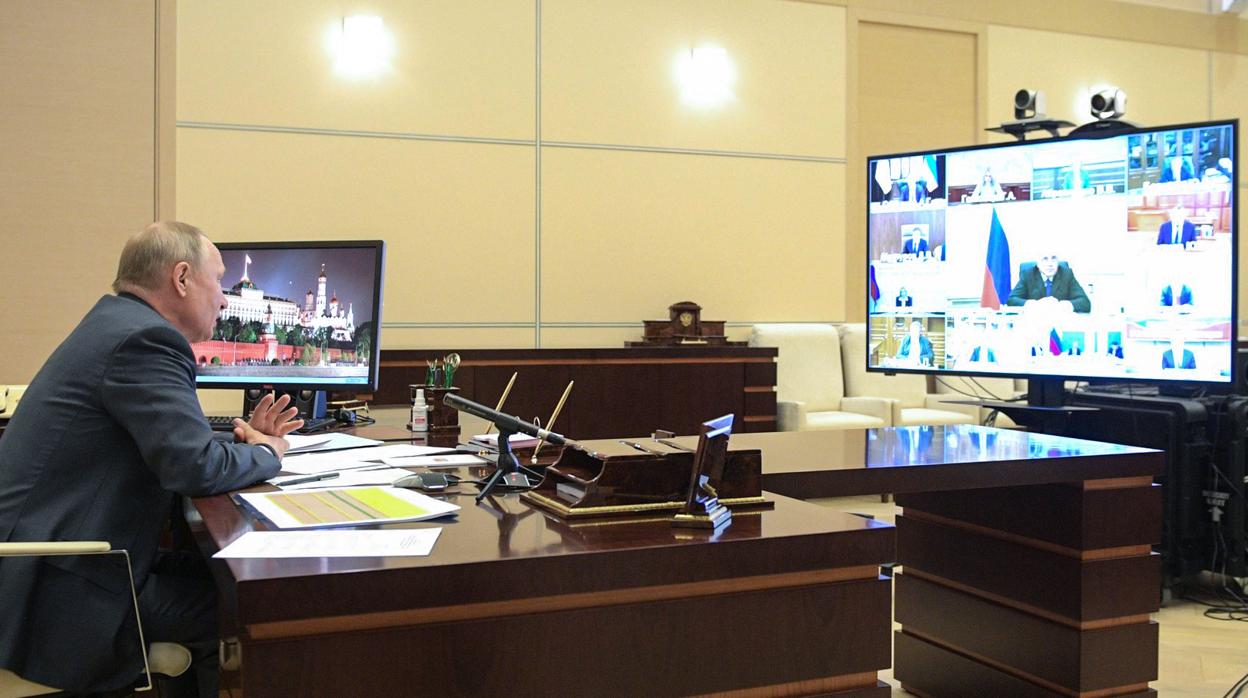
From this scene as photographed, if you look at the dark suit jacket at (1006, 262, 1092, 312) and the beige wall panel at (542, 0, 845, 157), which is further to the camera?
the beige wall panel at (542, 0, 845, 157)

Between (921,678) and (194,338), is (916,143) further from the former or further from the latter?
(194,338)

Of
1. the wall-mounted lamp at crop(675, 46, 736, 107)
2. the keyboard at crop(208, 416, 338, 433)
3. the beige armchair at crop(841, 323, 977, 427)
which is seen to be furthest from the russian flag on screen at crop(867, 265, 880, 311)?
the wall-mounted lamp at crop(675, 46, 736, 107)

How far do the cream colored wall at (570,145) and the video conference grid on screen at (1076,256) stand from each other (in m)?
2.76

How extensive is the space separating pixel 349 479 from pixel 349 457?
303mm

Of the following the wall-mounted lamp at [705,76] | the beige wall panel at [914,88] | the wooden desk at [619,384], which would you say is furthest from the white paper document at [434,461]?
the beige wall panel at [914,88]

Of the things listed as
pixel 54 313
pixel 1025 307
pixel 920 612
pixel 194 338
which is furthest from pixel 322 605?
pixel 54 313

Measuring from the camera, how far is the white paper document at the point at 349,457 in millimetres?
2197

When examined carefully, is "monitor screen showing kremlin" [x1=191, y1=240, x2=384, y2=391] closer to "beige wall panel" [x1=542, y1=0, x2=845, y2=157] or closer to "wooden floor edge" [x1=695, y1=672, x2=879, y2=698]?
"wooden floor edge" [x1=695, y1=672, x2=879, y2=698]

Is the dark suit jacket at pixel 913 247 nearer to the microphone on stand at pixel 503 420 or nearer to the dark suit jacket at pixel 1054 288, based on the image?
the dark suit jacket at pixel 1054 288

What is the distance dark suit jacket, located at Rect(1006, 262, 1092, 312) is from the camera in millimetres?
3668

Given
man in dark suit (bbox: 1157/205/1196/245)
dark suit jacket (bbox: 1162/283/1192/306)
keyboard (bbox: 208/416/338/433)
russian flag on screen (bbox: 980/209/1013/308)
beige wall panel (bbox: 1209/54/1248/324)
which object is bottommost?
keyboard (bbox: 208/416/338/433)

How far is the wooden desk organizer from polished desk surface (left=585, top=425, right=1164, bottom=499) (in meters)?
0.23

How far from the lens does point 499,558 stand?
1.42 metres

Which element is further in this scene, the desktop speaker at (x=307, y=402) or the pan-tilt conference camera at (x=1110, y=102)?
the pan-tilt conference camera at (x=1110, y=102)
